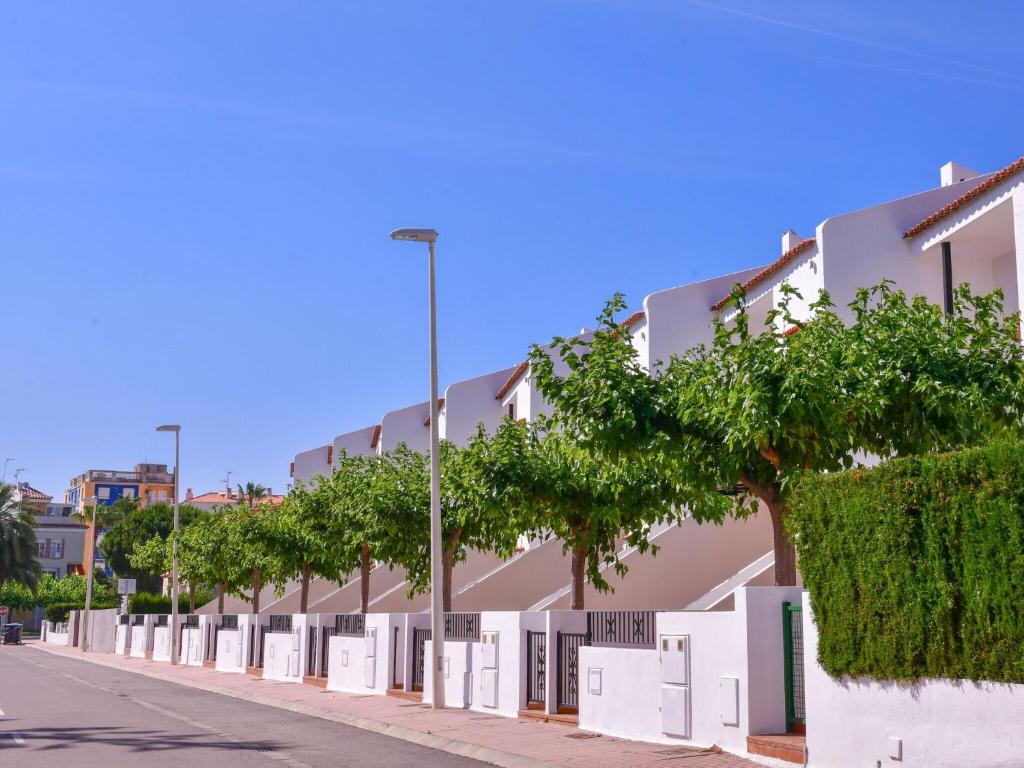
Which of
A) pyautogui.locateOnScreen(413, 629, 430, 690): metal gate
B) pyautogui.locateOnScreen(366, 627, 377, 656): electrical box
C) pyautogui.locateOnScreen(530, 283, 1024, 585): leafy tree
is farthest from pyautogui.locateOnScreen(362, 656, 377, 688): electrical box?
pyautogui.locateOnScreen(530, 283, 1024, 585): leafy tree

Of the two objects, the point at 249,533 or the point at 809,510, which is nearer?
the point at 809,510

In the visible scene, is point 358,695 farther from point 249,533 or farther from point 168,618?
point 168,618

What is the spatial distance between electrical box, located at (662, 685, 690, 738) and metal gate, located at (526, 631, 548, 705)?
368cm

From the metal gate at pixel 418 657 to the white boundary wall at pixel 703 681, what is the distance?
23.5 ft

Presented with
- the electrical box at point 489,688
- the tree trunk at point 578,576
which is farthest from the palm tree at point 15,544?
the electrical box at point 489,688

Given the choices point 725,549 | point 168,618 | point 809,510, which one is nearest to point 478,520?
point 725,549

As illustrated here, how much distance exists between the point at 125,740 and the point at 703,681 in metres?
7.36

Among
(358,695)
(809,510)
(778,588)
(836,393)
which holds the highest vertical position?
(836,393)

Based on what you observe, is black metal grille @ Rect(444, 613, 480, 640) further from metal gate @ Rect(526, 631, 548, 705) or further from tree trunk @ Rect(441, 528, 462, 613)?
tree trunk @ Rect(441, 528, 462, 613)

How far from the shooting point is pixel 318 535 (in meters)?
33.7

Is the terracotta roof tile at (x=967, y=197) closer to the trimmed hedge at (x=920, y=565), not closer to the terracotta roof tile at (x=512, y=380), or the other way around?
the trimmed hedge at (x=920, y=565)

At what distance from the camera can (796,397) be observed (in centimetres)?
1353

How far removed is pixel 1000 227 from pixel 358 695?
1579 cm

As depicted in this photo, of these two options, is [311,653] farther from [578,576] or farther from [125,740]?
[125,740]
